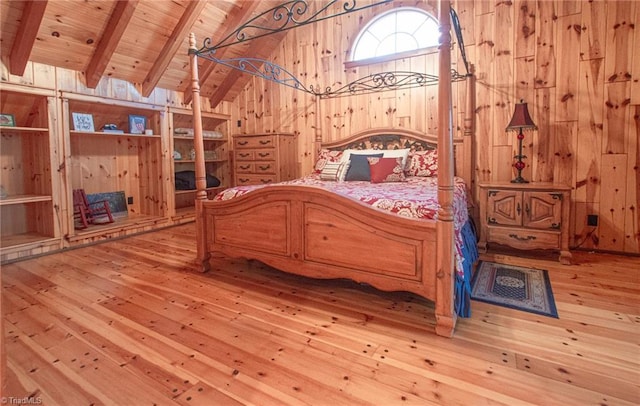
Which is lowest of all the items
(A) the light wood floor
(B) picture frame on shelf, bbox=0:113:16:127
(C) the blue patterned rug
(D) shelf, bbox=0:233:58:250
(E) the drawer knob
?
(A) the light wood floor

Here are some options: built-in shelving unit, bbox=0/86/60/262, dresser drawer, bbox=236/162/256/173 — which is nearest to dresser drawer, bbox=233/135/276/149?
dresser drawer, bbox=236/162/256/173

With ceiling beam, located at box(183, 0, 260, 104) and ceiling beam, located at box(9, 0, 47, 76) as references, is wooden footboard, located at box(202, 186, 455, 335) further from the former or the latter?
ceiling beam, located at box(9, 0, 47, 76)

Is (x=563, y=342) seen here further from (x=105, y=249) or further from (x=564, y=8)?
(x=105, y=249)

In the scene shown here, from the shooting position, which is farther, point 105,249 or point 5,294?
point 105,249

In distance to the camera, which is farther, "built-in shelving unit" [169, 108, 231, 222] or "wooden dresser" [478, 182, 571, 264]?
"built-in shelving unit" [169, 108, 231, 222]

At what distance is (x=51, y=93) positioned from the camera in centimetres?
343

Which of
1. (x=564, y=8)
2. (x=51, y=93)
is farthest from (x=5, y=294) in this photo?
(x=564, y=8)

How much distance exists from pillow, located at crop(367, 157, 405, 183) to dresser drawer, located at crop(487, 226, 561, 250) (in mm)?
956

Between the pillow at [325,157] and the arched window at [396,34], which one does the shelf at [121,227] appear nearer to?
the pillow at [325,157]

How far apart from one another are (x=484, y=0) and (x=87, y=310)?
4375 mm

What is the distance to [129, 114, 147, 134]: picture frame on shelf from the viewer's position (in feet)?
14.2

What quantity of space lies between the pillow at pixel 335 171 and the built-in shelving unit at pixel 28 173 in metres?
2.78

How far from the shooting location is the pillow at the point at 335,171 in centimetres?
351

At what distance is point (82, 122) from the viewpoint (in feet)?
12.7
